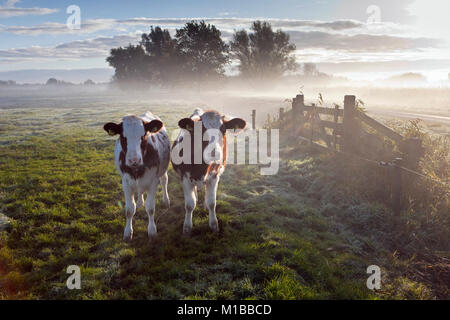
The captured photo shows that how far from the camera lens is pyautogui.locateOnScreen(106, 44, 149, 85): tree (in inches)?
2896

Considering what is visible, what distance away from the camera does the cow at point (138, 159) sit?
16.1ft

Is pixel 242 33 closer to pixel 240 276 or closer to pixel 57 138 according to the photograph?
pixel 57 138

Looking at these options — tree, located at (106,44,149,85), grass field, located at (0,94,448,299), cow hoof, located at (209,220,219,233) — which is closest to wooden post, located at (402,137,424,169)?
grass field, located at (0,94,448,299)

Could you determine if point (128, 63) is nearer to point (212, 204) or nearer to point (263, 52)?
point (263, 52)

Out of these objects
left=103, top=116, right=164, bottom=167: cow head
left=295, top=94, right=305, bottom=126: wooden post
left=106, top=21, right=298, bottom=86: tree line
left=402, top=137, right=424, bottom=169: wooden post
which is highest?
left=106, top=21, right=298, bottom=86: tree line

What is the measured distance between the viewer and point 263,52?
55.3 m

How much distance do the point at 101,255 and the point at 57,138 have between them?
1445 cm

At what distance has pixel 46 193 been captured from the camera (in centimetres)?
760

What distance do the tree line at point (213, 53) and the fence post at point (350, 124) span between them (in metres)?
47.2

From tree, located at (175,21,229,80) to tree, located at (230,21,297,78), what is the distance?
15.5 ft

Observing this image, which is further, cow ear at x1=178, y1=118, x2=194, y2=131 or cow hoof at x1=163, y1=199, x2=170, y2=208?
cow hoof at x1=163, y1=199, x2=170, y2=208

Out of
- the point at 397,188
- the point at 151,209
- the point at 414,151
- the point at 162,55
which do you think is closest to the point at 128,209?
the point at 151,209

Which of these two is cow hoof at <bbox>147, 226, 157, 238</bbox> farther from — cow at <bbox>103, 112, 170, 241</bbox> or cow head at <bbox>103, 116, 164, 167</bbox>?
cow head at <bbox>103, 116, 164, 167</bbox>
